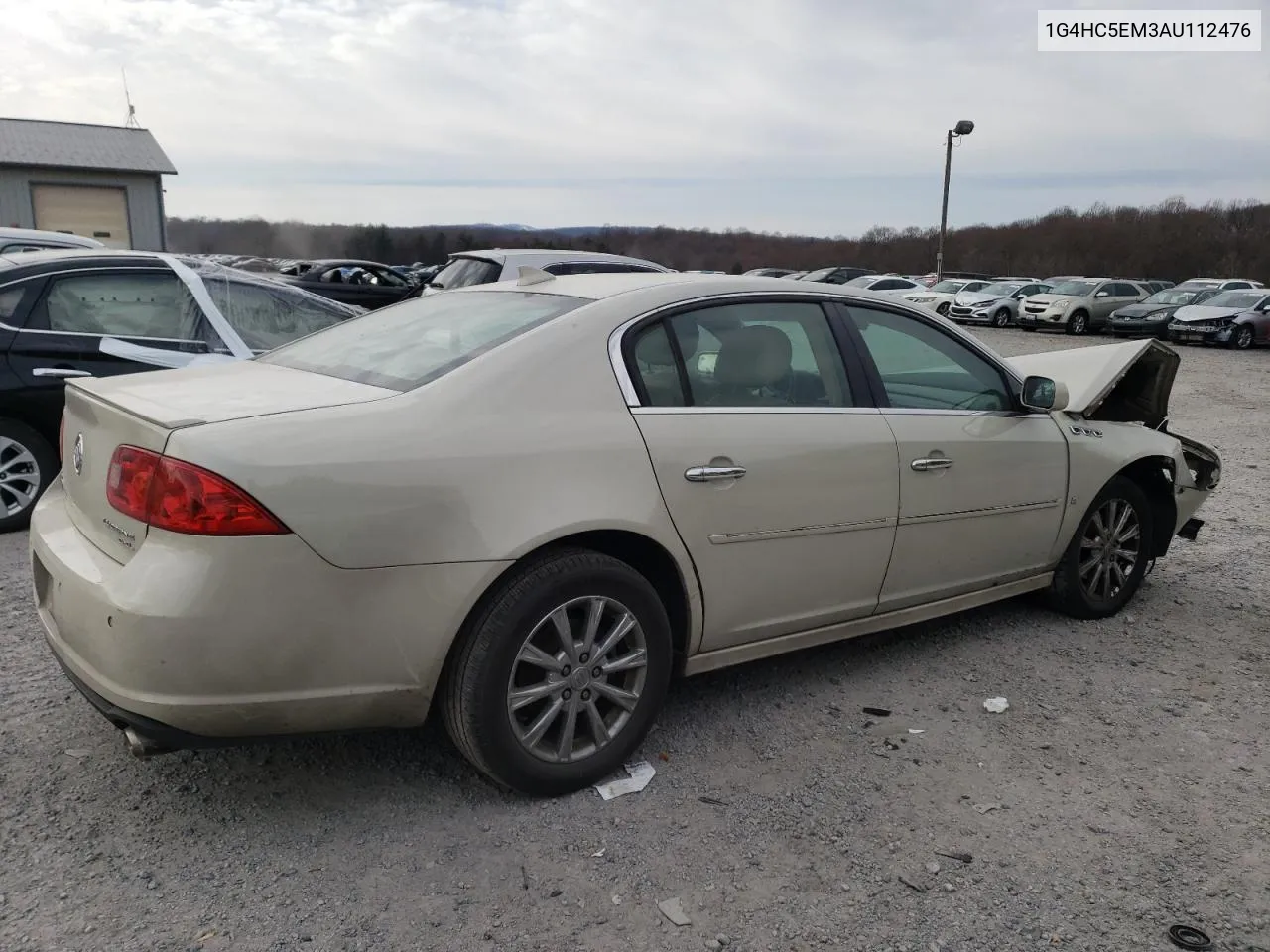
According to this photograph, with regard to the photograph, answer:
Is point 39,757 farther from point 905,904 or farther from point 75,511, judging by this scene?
point 905,904

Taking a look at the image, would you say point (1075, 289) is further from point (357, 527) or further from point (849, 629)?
point (357, 527)

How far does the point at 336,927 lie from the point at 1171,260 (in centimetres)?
7753

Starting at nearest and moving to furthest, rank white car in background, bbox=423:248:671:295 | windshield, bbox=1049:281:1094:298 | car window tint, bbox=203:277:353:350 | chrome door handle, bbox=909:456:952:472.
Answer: chrome door handle, bbox=909:456:952:472 → car window tint, bbox=203:277:353:350 → white car in background, bbox=423:248:671:295 → windshield, bbox=1049:281:1094:298

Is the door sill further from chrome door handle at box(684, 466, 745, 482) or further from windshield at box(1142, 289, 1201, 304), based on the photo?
windshield at box(1142, 289, 1201, 304)

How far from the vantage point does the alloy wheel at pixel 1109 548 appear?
4.61m

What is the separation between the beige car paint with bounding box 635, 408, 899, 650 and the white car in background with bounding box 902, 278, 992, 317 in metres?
26.7

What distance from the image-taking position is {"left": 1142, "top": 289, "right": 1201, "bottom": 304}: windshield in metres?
26.8

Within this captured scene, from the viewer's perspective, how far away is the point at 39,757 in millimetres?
3064

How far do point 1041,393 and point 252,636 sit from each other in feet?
10.3

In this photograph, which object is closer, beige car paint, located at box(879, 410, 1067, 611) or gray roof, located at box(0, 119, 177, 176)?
beige car paint, located at box(879, 410, 1067, 611)

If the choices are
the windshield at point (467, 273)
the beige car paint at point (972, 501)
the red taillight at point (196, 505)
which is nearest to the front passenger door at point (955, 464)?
the beige car paint at point (972, 501)

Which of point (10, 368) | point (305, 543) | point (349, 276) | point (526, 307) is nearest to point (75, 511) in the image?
point (305, 543)

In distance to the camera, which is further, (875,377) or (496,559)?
(875,377)

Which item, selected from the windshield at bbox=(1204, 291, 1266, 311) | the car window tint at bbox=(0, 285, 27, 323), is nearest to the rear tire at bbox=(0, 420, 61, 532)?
the car window tint at bbox=(0, 285, 27, 323)
